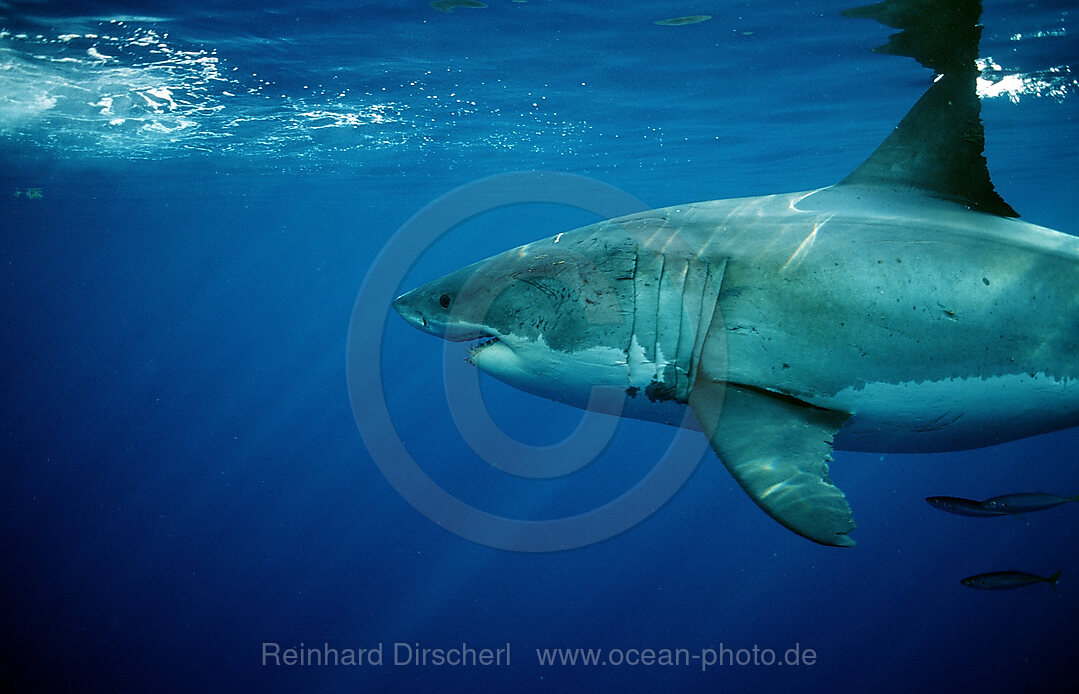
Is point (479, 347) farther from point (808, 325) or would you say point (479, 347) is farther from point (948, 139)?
point (948, 139)

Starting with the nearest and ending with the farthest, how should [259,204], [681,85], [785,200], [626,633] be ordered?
[785,200]
[681,85]
[626,633]
[259,204]

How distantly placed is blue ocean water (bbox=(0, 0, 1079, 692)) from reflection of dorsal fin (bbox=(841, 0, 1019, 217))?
16.0ft

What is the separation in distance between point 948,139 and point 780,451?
7.82 feet

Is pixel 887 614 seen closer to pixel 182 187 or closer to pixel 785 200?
pixel 785 200

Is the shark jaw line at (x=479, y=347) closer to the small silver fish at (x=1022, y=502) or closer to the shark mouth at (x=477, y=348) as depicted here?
the shark mouth at (x=477, y=348)

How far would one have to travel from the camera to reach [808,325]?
9.56 feet

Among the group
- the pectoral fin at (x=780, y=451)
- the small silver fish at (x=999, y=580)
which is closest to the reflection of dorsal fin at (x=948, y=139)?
the pectoral fin at (x=780, y=451)

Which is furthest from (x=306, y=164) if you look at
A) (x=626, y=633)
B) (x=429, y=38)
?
(x=626, y=633)

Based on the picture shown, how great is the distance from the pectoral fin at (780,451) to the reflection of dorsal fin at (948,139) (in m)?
1.70

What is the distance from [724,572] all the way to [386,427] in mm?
16657

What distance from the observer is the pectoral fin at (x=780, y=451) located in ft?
7.73

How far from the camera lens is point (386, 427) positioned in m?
6.07

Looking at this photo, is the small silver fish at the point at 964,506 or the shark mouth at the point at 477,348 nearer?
the shark mouth at the point at 477,348

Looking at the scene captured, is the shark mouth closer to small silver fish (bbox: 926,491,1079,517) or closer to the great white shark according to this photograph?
the great white shark
